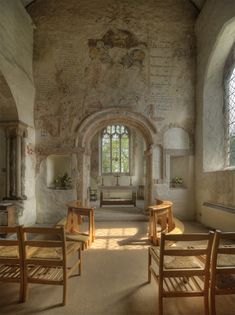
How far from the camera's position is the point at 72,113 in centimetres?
821

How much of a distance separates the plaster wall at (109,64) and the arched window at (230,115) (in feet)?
3.72

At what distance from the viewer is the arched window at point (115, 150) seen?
13273 mm

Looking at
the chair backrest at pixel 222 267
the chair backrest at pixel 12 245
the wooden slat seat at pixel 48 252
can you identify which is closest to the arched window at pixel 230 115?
the chair backrest at pixel 222 267

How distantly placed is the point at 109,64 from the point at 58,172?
167 inches

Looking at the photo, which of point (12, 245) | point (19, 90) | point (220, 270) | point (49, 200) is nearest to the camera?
point (220, 270)

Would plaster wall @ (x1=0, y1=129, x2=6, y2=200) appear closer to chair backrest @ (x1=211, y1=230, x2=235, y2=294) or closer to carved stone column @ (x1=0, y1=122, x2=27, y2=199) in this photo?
carved stone column @ (x1=0, y1=122, x2=27, y2=199)

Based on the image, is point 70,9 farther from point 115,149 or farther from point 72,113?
point 115,149

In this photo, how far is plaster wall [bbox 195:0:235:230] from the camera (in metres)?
6.60

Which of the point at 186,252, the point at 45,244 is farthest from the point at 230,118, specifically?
the point at 45,244

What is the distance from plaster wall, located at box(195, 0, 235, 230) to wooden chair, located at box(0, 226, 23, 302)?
5.08m

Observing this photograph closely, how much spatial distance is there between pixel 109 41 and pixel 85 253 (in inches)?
263

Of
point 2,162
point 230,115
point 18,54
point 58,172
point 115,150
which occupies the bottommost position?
point 58,172

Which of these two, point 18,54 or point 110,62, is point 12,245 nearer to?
point 18,54

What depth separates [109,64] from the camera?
27.3 ft
